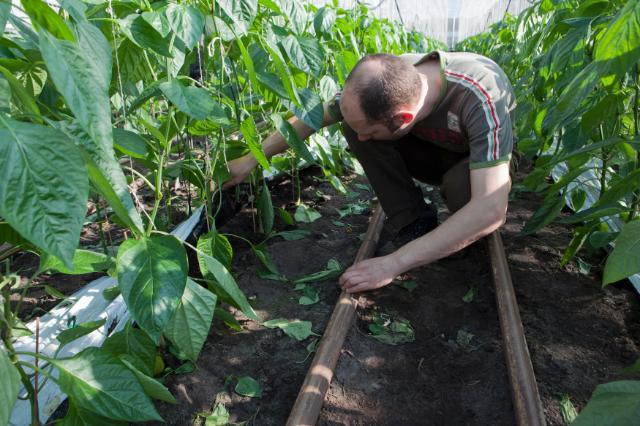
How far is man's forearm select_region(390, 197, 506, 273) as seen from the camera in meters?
1.64

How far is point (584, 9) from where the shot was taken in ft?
5.53

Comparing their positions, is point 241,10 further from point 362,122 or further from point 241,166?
point 241,166

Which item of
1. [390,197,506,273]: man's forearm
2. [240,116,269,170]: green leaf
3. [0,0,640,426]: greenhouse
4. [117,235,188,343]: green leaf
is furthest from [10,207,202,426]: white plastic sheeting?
[390,197,506,273]: man's forearm

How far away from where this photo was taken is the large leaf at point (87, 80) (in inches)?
23.2

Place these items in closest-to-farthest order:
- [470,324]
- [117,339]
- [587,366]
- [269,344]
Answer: [117,339] < [587,366] < [269,344] < [470,324]

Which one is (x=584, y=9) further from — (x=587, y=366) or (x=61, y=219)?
(x=61, y=219)

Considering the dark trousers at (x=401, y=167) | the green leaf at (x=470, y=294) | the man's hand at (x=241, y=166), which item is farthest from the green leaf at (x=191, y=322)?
the dark trousers at (x=401, y=167)

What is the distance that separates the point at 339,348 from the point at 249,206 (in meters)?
1.15

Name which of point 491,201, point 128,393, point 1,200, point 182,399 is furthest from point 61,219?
point 491,201

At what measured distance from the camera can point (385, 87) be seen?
160cm

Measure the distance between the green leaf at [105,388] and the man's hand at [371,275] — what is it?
3.14ft

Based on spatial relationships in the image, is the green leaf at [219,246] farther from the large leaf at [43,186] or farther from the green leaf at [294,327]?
the large leaf at [43,186]

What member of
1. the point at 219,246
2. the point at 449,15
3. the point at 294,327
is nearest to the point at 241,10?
the point at 219,246

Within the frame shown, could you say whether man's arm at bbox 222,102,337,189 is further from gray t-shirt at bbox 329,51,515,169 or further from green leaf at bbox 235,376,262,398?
green leaf at bbox 235,376,262,398
